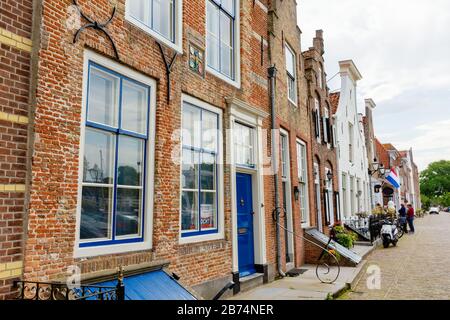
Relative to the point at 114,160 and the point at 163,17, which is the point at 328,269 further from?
the point at 163,17

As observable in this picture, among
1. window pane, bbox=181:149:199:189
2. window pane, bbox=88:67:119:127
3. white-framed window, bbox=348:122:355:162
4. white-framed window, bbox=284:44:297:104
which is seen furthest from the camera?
white-framed window, bbox=348:122:355:162

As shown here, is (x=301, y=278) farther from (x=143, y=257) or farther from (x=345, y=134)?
(x=345, y=134)

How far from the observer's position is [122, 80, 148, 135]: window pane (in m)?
5.44

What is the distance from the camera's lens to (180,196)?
6328mm

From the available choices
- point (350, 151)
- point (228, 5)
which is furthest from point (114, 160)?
point (350, 151)

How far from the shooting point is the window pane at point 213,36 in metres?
7.83

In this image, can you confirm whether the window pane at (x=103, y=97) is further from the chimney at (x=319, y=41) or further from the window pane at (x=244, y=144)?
the chimney at (x=319, y=41)

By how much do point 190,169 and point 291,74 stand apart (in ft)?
23.9

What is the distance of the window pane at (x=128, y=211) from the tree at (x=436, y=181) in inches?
4359

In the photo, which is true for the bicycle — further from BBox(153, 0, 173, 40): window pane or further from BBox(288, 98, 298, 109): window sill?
BBox(153, 0, 173, 40): window pane

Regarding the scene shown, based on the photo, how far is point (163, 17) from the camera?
256 inches

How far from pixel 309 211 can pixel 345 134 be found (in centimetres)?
1000

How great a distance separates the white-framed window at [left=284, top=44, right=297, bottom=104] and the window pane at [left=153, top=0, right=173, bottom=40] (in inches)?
253

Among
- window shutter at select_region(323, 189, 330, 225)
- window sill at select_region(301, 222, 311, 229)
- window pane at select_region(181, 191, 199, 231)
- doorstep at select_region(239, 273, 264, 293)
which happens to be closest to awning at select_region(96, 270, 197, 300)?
window pane at select_region(181, 191, 199, 231)
